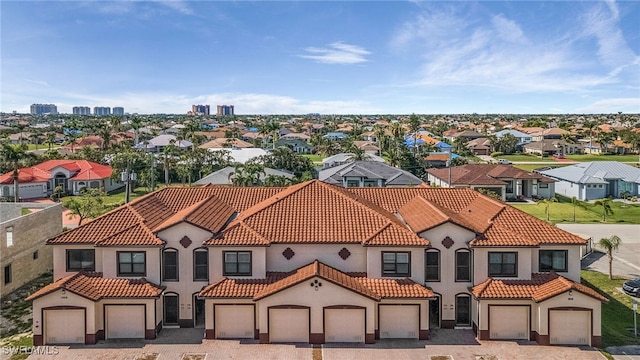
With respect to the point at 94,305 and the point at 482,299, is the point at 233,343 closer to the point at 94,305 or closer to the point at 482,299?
the point at 94,305

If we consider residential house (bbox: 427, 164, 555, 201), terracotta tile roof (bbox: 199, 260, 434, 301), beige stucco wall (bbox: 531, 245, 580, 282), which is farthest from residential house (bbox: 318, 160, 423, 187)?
terracotta tile roof (bbox: 199, 260, 434, 301)

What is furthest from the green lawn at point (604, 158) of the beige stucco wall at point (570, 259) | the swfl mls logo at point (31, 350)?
the swfl mls logo at point (31, 350)

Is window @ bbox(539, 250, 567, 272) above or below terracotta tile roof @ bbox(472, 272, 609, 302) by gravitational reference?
above

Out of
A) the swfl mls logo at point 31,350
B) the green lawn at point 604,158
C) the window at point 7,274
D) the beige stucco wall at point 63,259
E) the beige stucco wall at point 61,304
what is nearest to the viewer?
the swfl mls logo at point 31,350

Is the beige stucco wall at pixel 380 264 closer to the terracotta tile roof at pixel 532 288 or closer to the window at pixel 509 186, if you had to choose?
the terracotta tile roof at pixel 532 288

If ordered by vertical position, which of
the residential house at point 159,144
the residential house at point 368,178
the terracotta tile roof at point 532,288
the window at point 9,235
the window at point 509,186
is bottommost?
the terracotta tile roof at point 532,288

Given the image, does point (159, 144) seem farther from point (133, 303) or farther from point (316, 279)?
point (316, 279)

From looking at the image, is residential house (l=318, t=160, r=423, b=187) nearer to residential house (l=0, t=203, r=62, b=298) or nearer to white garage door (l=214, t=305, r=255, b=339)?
residential house (l=0, t=203, r=62, b=298)
